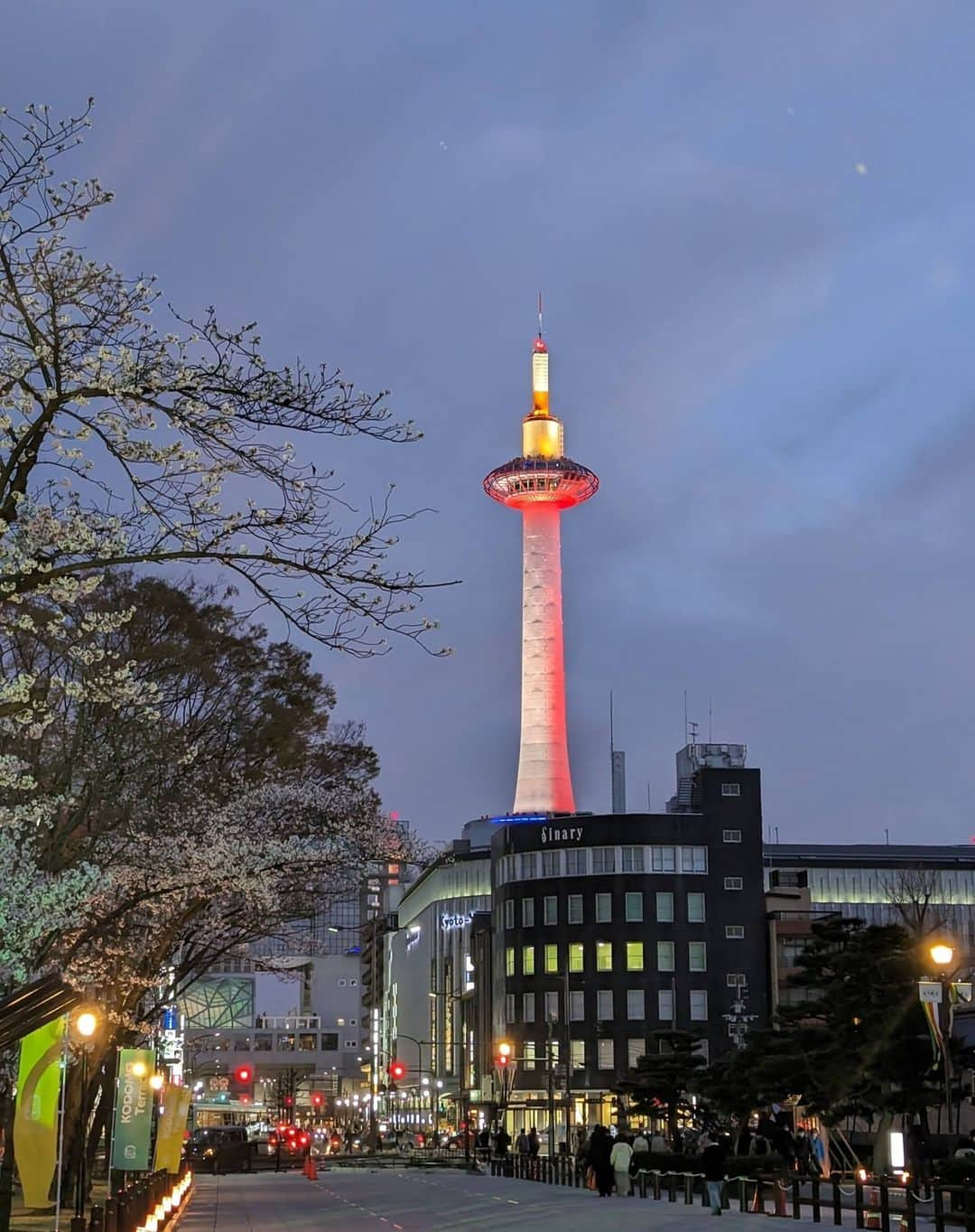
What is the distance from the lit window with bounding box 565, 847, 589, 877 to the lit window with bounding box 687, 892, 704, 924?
265 inches

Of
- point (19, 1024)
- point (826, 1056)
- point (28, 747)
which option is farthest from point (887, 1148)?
point (19, 1024)

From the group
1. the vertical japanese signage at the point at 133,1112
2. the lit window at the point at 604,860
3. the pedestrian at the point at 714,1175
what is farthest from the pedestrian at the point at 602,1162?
the lit window at the point at 604,860

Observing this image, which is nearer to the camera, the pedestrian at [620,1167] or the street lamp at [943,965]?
the street lamp at [943,965]

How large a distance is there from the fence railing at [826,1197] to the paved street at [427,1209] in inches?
26.0

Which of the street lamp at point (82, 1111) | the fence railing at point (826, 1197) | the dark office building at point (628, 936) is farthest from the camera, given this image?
the dark office building at point (628, 936)

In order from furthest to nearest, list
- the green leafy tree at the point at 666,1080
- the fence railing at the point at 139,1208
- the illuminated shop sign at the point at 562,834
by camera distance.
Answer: the illuminated shop sign at the point at 562,834, the green leafy tree at the point at 666,1080, the fence railing at the point at 139,1208

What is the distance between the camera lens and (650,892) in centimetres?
9725

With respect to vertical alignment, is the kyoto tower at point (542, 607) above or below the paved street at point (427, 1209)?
above

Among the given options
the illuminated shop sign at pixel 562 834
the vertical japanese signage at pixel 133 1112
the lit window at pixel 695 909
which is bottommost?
the vertical japanese signage at pixel 133 1112

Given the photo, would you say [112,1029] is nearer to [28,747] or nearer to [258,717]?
[258,717]

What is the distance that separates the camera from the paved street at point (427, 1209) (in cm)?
2681

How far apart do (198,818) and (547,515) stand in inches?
4345

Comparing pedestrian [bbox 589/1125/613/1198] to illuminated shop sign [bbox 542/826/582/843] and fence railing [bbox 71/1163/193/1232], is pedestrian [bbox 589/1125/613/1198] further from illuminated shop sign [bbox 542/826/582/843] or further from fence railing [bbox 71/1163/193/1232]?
illuminated shop sign [bbox 542/826/582/843]

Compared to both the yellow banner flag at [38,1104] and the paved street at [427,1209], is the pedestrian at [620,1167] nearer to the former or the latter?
the paved street at [427,1209]
